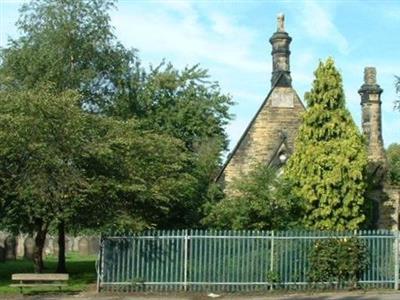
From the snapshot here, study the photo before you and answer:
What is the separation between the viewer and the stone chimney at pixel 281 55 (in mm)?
31188

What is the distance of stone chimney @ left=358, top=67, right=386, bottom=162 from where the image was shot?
28.6 metres

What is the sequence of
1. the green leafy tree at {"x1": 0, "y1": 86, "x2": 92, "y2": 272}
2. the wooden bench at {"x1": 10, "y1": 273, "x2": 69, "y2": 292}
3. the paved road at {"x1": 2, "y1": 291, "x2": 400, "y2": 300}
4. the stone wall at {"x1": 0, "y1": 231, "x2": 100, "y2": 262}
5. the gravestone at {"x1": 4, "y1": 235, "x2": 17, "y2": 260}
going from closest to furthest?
the paved road at {"x1": 2, "y1": 291, "x2": 400, "y2": 300} → the green leafy tree at {"x1": 0, "y1": 86, "x2": 92, "y2": 272} → the wooden bench at {"x1": 10, "y1": 273, "x2": 69, "y2": 292} → the gravestone at {"x1": 4, "y1": 235, "x2": 17, "y2": 260} → the stone wall at {"x1": 0, "y1": 231, "x2": 100, "y2": 262}

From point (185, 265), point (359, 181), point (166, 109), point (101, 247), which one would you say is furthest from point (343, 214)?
point (166, 109)

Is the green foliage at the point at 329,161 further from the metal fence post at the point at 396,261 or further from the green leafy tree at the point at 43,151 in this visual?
the green leafy tree at the point at 43,151

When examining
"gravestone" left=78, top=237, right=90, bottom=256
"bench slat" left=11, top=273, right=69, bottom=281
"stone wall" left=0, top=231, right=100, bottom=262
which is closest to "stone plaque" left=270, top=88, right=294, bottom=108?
"stone wall" left=0, top=231, right=100, bottom=262

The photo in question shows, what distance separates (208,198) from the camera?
26.5m

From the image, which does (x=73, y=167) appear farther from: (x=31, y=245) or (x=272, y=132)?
(x=31, y=245)

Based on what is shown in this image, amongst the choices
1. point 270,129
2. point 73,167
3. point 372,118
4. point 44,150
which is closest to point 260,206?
point 73,167

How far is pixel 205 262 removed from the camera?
20.2 m

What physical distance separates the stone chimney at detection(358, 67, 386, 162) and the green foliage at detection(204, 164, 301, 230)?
715 cm

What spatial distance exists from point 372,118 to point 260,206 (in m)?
9.41

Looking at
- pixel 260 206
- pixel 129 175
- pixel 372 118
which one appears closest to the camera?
pixel 129 175

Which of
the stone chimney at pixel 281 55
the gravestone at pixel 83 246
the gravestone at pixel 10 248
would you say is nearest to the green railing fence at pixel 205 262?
the stone chimney at pixel 281 55

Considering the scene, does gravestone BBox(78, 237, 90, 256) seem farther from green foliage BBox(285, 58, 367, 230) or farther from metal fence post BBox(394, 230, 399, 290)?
metal fence post BBox(394, 230, 399, 290)
